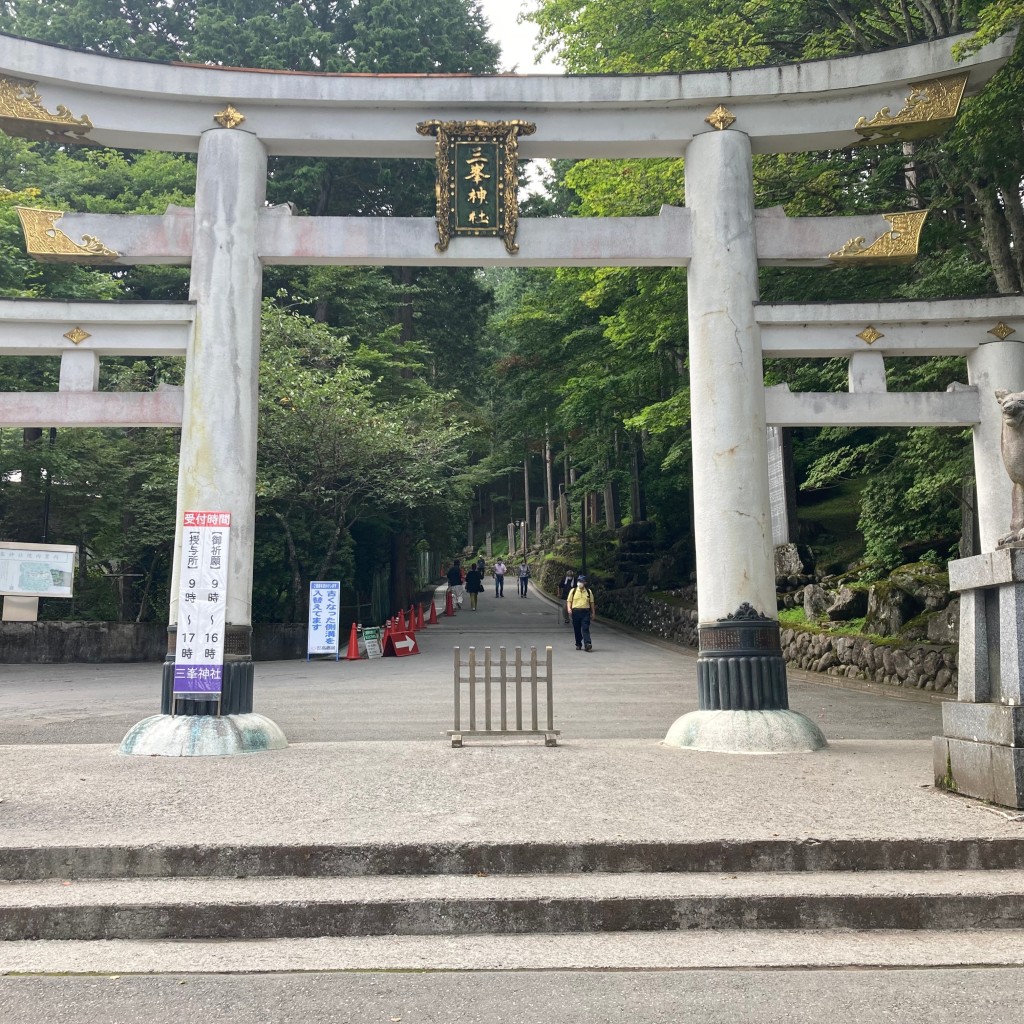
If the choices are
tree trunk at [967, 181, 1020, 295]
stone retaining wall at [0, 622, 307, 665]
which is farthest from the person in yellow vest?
tree trunk at [967, 181, 1020, 295]

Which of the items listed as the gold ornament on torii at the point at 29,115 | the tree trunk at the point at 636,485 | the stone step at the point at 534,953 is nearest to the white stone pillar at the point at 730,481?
the stone step at the point at 534,953

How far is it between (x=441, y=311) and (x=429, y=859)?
89.0ft

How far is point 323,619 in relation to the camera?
2025 cm

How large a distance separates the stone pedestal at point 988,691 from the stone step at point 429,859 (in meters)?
1.16

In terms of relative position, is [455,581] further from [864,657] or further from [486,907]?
[486,907]

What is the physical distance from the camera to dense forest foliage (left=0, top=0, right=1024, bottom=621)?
14.2m

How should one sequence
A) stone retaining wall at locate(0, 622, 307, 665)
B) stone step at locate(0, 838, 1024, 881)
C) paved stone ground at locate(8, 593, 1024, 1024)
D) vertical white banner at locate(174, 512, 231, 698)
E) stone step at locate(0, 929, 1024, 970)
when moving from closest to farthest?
paved stone ground at locate(8, 593, 1024, 1024) → stone step at locate(0, 929, 1024, 970) → stone step at locate(0, 838, 1024, 881) → vertical white banner at locate(174, 512, 231, 698) → stone retaining wall at locate(0, 622, 307, 665)

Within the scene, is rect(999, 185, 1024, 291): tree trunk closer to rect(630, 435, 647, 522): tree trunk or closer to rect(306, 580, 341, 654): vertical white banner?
rect(306, 580, 341, 654): vertical white banner

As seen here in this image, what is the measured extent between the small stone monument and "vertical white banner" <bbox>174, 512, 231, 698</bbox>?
6.28m

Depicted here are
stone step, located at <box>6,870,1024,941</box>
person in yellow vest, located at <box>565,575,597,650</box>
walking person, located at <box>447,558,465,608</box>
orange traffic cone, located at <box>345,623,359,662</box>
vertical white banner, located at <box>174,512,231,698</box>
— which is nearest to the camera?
stone step, located at <box>6,870,1024,941</box>

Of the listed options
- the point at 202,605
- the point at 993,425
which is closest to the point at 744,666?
the point at 993,425

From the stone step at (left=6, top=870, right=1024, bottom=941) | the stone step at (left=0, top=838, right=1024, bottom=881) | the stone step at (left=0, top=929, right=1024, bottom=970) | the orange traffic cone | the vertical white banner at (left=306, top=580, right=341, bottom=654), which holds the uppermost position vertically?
the vertical white banner at (left=306, top=580, right=341, bottom=654)

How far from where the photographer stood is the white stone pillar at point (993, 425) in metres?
9.18

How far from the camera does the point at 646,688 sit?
15.4 meters
